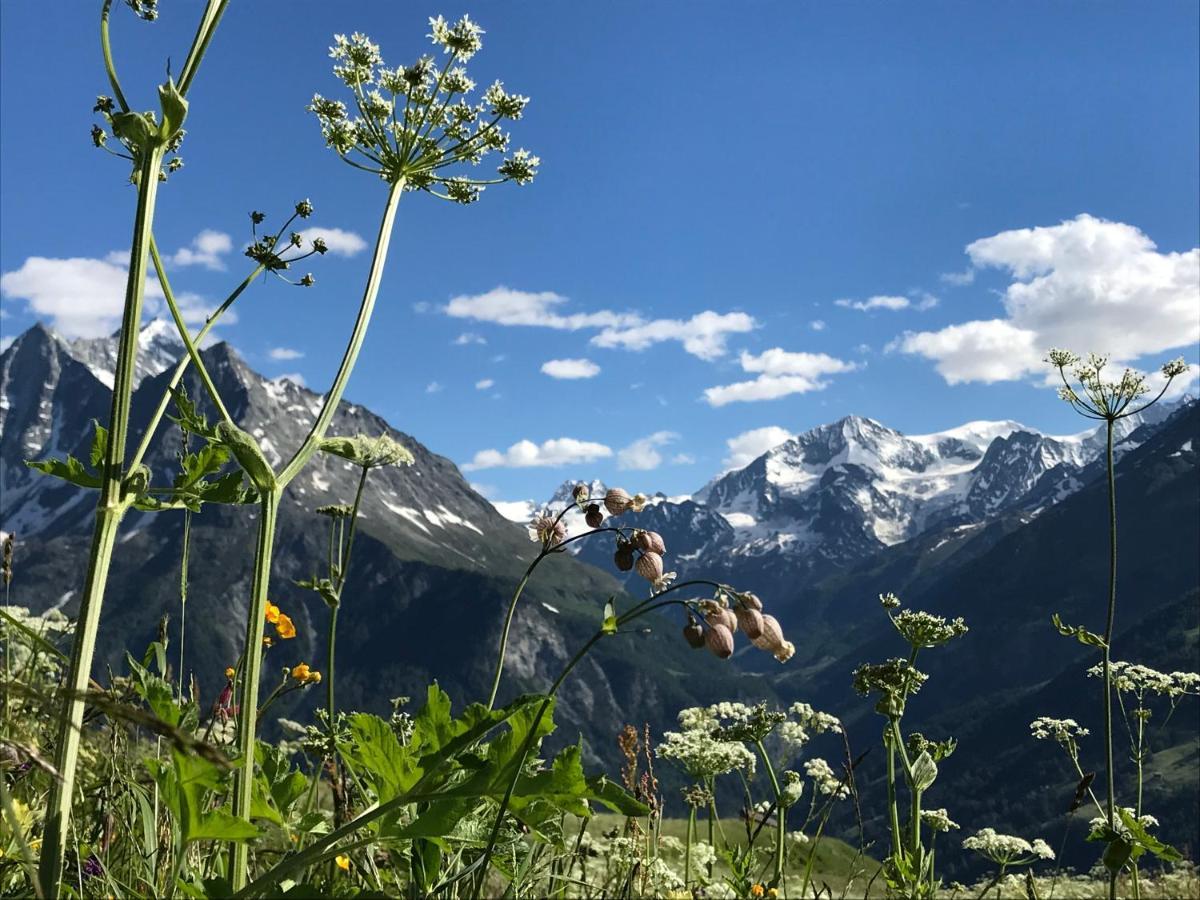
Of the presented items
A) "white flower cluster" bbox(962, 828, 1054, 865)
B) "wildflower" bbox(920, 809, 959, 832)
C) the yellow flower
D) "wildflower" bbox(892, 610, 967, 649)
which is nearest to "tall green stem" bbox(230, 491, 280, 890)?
the yellow flower

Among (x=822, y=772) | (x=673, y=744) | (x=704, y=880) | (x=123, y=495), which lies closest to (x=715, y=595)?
(x=123, y=495)

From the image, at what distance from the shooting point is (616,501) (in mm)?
3570

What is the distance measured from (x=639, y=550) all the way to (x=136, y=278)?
181 cm

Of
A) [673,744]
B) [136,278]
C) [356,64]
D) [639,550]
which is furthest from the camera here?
[673,744]

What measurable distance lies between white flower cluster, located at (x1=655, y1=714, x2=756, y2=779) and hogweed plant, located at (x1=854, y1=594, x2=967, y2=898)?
1.31 metres

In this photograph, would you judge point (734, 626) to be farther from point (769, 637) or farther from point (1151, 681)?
point (1151, 681)

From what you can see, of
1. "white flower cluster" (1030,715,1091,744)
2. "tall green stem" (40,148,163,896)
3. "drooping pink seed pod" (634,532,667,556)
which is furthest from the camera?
"white flower cluster" (1030,715,1091,744)

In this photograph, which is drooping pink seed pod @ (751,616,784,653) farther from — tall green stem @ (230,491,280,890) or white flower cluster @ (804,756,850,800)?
white flower cluster @ (804,756,850,800)

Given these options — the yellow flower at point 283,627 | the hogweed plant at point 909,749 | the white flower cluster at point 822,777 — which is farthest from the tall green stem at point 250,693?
the white flower cluster at point 822,777

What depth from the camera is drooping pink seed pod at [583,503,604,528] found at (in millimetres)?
3479

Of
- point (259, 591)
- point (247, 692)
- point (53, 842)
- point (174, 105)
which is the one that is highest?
point (174, 105)

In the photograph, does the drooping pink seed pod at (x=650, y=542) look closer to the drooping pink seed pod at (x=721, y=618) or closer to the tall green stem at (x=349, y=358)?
the drooping pink seed pod at (x=721, y=618)

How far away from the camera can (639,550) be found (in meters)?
3.22

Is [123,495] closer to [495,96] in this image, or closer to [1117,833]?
[495,96]
